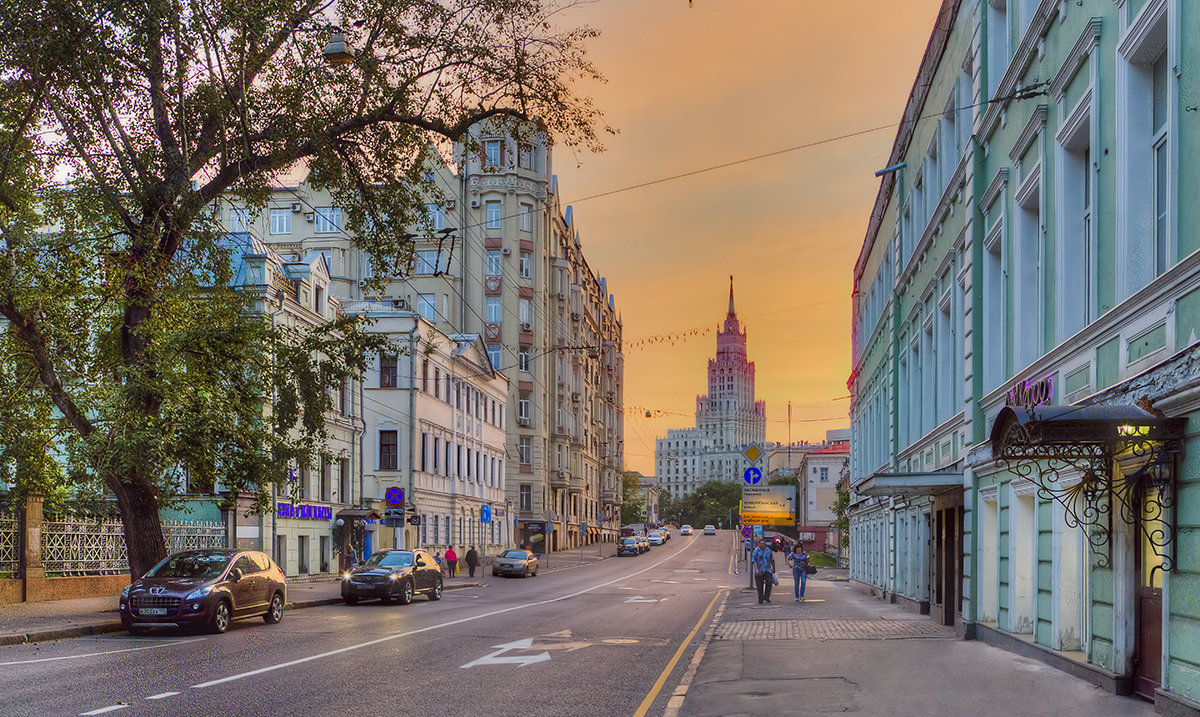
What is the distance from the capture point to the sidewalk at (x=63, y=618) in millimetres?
17484

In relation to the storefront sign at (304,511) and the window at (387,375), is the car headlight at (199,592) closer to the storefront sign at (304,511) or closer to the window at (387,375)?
the storefront sign at (304,511)

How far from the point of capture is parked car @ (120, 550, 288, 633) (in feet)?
61.8

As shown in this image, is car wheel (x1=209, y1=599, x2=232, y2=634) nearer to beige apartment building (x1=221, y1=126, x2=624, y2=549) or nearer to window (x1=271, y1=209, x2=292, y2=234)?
beige apartment building (x1=221, y1=126, x2=624, y2=549)

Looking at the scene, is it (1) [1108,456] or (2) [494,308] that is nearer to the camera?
(1) [1108,456]

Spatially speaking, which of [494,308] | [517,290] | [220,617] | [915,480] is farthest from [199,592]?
[517,290]

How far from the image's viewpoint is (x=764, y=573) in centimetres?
2822

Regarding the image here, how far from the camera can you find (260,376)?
2211 centimetres

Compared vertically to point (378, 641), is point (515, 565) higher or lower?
lower

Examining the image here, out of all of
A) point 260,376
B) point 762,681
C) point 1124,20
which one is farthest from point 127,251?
point 1124,20

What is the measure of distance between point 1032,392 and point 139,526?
53.1 feet

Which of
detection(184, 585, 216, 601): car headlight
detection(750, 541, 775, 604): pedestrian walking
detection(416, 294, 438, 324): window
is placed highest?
detection(416, 294, 438, 324): window

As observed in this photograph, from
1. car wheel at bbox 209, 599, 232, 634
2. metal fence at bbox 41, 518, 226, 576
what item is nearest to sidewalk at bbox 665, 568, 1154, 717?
car wheel at bbox 209, 599, 232, 634

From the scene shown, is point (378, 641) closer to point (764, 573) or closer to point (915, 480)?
point (915, 480)

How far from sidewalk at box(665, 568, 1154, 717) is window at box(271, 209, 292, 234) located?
52.8m
